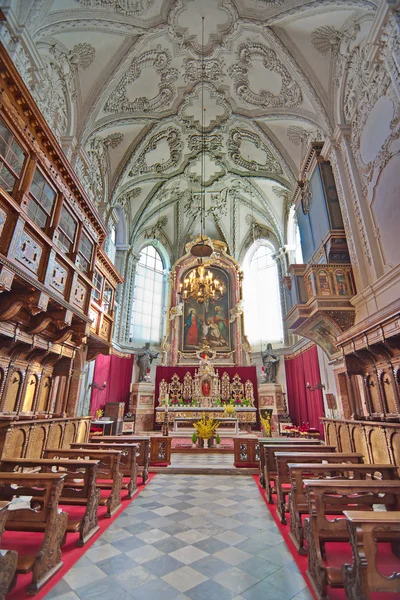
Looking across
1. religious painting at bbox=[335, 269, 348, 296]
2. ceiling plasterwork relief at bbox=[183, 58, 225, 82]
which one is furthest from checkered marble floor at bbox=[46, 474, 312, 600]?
ceiling plasterwork relief at bbox=[183, 58, 225, 82]

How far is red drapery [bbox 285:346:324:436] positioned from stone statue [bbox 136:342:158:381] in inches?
269

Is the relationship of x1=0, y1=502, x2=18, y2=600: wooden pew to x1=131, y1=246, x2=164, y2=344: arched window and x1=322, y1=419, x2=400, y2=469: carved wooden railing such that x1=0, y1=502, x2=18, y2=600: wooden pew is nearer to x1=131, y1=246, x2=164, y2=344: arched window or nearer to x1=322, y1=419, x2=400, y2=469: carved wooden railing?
x1=322, y1=419, x2=400, y2=469: carved wooden railing

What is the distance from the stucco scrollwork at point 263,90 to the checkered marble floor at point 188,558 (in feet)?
39.6

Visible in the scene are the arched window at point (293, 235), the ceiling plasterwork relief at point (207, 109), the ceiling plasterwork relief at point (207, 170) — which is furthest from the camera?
the ceiling plasterwork relief at point (207, 170)

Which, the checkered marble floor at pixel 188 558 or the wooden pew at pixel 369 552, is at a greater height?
the wooden pew at pixel 369 552

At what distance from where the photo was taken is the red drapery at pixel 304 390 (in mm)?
10758

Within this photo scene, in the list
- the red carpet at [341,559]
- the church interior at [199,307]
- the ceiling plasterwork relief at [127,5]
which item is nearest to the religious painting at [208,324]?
the church interior at [199,307]

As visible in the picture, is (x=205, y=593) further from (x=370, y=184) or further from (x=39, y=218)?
(x=370, y=184)

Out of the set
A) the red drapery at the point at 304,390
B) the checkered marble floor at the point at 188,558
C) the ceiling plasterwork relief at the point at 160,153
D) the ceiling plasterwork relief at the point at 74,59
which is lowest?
the checkered marble floor at the point at 188,558

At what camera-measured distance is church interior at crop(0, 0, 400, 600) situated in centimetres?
271

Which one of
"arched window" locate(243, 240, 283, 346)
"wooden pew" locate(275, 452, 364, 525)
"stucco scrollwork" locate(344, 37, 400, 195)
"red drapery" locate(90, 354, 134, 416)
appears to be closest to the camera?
"wooden pew" locate(275, 452, 364, 525)

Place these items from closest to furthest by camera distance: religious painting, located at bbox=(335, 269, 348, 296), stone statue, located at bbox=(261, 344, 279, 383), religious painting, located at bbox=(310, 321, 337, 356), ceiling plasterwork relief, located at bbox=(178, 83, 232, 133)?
religious painting, located at bbox=(335, 269, 348, 296) < religious painting, located at bbox=(310, 321, 337, 356) < ceiling plasterwork relief, located at bbox=(178, 83, 232, 133) < stone statue, located at bbox=(261, 344, 279, 383)

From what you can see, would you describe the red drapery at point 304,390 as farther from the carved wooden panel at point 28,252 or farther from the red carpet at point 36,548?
the carved wooden panel at point 28,252

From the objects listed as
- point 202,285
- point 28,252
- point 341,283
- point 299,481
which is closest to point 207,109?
point 202,285
